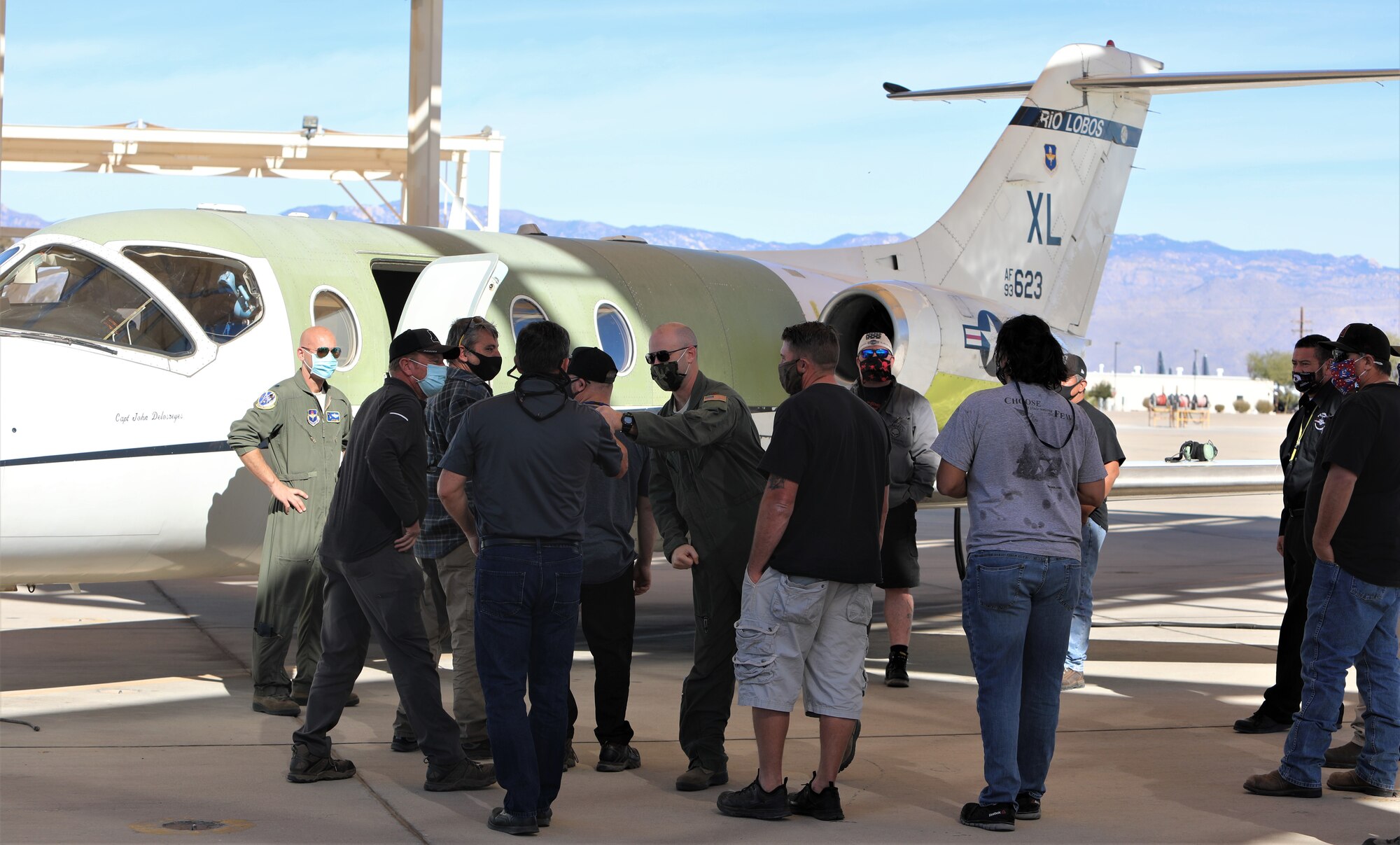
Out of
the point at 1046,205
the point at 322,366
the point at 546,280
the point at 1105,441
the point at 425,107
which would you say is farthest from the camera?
the point at 425,107

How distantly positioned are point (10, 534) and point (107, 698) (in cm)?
Answer: 135

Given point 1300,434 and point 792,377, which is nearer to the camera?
point 792,377

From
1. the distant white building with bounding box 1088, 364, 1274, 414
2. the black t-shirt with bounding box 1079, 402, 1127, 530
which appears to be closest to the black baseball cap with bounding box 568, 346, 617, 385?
the black t-shirt with bounding box 1079, 402, 1127, 530

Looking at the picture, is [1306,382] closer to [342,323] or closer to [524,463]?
[524,463]

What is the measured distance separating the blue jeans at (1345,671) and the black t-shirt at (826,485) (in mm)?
2050

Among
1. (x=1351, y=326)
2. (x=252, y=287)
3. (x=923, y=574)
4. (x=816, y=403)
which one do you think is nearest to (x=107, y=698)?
(x=252, y=287)

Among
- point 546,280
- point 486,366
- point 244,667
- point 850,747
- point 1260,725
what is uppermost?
point 546,280

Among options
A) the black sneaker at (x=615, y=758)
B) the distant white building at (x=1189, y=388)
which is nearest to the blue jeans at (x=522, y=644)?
the black sneaker at (x=615, y=758)

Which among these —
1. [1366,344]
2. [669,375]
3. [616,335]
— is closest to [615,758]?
[669,375]

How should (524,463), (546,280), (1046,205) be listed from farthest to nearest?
1. (1046,205)
2. (546,280)
3. (524,463)

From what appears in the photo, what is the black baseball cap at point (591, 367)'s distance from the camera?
6418 millimetres

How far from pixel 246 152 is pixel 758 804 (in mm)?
22784

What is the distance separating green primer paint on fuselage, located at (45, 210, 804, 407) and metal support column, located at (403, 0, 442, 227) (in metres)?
3.59

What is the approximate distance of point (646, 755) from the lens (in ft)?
23.5
